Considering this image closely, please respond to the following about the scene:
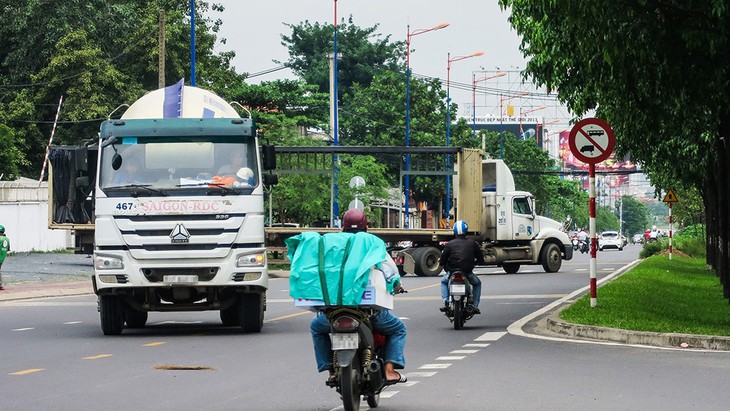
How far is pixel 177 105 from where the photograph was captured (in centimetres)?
1967

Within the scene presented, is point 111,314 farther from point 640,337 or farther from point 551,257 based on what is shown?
point 551,257

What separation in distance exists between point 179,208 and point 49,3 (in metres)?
46.9

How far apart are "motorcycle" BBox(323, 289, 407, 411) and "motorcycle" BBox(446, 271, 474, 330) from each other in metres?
9.04

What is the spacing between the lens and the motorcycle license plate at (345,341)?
32.2 ft

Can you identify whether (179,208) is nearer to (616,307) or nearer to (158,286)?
(158,286)

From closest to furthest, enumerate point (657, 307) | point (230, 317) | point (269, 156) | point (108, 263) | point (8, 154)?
1. point (108, 263)
2. point (269, 156)
3. point (230, 317)
4. point (657, 307)
5. point (8, 154)

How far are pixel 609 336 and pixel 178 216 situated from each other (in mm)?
5799

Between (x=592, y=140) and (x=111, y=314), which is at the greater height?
(x=592, y=140)

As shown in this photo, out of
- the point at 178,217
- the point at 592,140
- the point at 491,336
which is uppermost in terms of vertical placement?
the point at 592,140

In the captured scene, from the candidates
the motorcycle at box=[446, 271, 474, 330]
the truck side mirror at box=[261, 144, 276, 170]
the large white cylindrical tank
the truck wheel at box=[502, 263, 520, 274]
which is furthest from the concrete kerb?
the truck wheel at box=[502, 263, 520, 274]

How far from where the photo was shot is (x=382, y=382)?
10.2 meters

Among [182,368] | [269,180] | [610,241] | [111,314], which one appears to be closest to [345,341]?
[182,368]

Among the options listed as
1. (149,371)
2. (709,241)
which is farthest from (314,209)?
(149,371)

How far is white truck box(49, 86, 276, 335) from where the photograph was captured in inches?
712
